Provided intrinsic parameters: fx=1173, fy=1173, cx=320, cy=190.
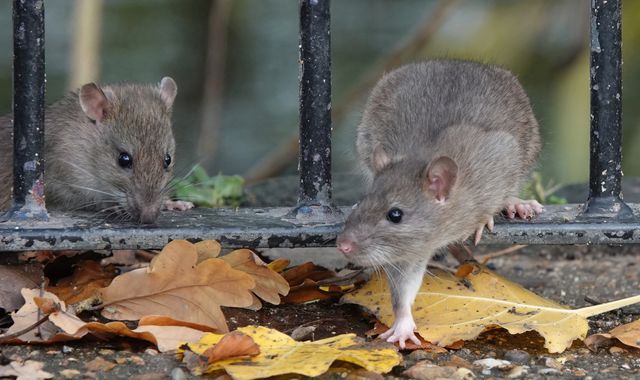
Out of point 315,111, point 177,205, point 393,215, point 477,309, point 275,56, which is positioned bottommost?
point 477,309

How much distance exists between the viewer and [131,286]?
3996mm

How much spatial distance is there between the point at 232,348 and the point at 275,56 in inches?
183

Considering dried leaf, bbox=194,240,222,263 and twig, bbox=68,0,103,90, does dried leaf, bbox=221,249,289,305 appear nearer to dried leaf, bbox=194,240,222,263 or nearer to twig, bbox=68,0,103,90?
dried leaf, bbox=194,240,222,263

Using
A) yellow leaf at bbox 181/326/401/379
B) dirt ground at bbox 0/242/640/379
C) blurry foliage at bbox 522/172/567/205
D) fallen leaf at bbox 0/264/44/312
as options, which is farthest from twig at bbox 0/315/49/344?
blurry foliage at bbox 522/172/567/205

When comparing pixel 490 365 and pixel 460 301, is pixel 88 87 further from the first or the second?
pixel 490 365

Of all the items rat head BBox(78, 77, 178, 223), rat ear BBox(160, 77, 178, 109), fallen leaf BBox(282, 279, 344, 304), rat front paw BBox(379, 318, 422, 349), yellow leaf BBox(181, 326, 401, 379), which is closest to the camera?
yellow leaf BBox(181, 326, 401, 379)

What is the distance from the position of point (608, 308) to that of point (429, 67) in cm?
155

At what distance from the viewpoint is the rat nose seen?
13.5 feet

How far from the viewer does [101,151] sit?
5.48 meters

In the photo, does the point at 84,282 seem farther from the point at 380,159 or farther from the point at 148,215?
the point at 380,159

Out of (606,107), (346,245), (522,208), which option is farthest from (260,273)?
(606,107)

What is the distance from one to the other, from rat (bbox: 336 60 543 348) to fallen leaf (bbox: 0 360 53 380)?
115cm

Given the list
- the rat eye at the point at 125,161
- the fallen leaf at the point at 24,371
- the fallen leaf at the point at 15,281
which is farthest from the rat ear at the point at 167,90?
the fallen leaf at the point at 24,371

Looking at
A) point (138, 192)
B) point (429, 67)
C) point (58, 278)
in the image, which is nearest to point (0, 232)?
point (58, 278)
